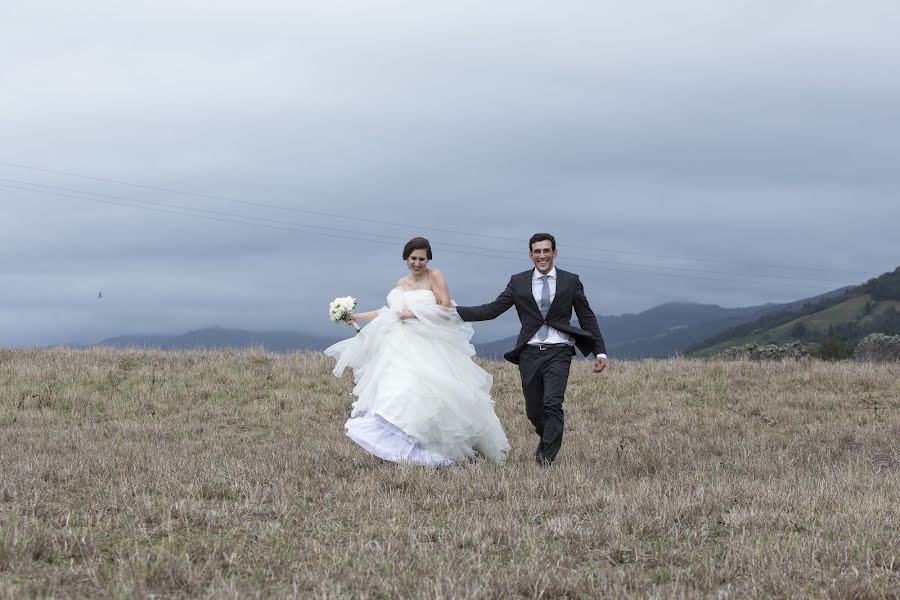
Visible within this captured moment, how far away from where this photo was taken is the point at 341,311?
11438mm

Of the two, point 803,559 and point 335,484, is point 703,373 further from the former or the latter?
point 803,559

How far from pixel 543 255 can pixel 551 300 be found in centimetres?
54

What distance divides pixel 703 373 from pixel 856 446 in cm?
670

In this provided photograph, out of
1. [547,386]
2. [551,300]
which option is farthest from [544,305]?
[547,386]

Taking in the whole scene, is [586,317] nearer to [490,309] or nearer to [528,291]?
[528,291]

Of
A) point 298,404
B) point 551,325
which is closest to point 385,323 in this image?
point 551,325

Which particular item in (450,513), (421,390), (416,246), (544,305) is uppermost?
(416,246)

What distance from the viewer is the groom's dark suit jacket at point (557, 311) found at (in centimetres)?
1044

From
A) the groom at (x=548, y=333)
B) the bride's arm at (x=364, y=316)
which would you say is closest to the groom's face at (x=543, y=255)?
the groom at (x=548, y=333)

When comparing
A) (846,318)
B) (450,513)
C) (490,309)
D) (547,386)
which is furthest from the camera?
(846,318)

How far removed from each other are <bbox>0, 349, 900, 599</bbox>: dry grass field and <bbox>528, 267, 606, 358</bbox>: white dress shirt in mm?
1487

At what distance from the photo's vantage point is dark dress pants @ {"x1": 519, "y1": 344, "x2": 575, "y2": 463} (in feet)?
33.6

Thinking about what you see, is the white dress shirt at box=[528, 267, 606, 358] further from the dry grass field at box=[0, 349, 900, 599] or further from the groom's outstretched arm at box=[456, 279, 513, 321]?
the dry grass field at box=[0, 349, 900, 599]

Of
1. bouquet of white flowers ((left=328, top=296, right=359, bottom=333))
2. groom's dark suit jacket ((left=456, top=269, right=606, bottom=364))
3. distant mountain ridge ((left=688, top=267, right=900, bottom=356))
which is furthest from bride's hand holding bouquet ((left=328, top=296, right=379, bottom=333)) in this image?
distant mountain ridge ((left=688, top=267, right=900, bottom=356))
